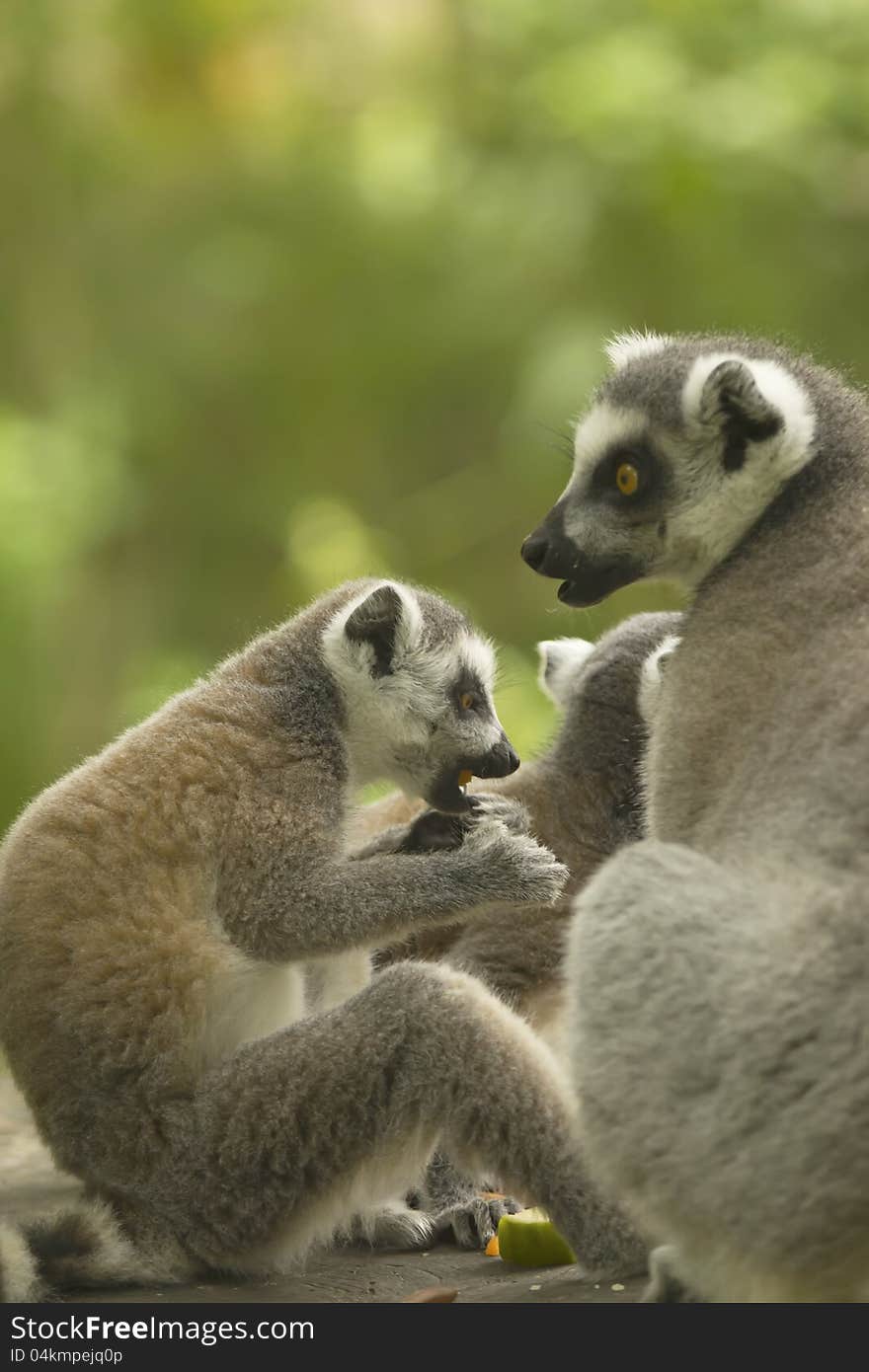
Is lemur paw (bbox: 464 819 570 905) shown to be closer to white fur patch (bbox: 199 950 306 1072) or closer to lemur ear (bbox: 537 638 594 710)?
white fur patch (bbox: 199 950 306 1072)

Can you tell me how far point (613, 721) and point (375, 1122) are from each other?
2.15m

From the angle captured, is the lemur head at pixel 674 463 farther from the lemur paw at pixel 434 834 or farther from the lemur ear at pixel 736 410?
the lemur paw at pixel 434 834

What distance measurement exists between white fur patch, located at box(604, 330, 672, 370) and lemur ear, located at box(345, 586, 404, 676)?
0.91 m

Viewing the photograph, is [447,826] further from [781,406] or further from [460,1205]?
[781,406]

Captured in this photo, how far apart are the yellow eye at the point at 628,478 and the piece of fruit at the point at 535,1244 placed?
1.82m

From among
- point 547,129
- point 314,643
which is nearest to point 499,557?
point 547,129

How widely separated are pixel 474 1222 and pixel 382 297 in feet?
31.9

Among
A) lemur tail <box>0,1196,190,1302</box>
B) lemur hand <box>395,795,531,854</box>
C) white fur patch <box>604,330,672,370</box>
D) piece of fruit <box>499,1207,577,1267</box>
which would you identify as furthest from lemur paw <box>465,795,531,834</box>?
lemur tail <box>0,1196,190,1302</box>

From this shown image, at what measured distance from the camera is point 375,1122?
3.84 m

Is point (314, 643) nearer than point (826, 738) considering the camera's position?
No

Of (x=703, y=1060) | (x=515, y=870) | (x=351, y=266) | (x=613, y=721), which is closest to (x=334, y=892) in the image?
(x=515, y=870)
